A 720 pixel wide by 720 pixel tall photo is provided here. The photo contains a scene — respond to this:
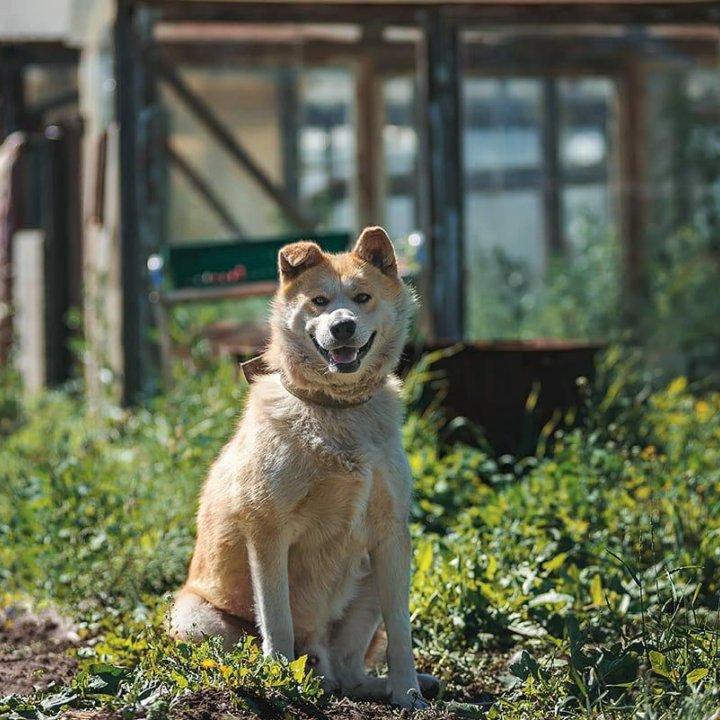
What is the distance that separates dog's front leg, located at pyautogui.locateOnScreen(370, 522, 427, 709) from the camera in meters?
4.36

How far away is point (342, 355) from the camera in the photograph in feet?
14.3

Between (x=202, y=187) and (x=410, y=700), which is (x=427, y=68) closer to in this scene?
(x=202, y=187)

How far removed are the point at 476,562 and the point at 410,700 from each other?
0.96 metres

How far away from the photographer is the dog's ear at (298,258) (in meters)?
4.50

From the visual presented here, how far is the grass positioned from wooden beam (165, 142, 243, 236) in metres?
2.71

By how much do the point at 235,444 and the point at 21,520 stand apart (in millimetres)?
2060

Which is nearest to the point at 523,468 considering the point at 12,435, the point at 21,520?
the point at 21,520

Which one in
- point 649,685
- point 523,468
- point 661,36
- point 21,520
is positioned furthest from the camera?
point 661,36

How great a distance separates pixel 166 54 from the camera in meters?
9.66

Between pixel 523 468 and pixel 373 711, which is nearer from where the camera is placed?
pixel 373 711

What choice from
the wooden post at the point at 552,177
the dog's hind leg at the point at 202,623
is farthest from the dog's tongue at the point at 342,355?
the wooden post at the point at 552,177

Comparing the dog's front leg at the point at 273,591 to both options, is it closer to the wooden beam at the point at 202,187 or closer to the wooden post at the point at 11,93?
the wooden beam at the point at 202,187

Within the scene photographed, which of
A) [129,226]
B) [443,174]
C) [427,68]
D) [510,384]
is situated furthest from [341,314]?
[427,68]

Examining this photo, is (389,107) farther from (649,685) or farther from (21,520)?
(649,685)
